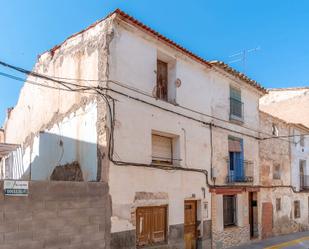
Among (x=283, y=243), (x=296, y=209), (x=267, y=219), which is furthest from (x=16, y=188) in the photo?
(x=296, y=209)

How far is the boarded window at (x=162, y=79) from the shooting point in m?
11.6

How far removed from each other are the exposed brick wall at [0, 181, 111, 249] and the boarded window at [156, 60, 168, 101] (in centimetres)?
404

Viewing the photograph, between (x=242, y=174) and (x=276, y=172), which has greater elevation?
(x=276, y=172)

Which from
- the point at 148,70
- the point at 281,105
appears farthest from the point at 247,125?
the point at 281,105

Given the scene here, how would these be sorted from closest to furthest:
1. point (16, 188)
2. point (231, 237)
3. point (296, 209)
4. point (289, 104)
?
point (16, 188) < point (231, 237) < point (296, 209) < point (289, 104)

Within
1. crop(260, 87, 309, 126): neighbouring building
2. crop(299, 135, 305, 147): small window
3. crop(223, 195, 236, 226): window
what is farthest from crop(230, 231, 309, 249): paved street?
crop(260, 87, 309, 126): neighbouring building

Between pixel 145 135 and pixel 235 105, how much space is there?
240 inches

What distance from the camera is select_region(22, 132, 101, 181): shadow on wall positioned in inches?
372

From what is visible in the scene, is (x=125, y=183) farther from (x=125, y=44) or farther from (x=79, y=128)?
(x=125, y=44)

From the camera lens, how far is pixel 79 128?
1001 cm

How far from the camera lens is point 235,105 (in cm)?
1520

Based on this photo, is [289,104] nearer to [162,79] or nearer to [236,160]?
[236,160]

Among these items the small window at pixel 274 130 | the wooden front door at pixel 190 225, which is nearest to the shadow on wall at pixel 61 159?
the wooden front door at pixel 190 225

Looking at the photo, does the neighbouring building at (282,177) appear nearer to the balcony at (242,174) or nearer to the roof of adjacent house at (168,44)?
the balcony at (242,174)
